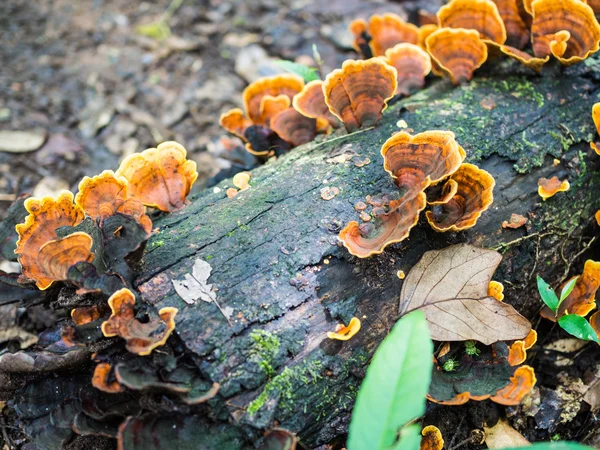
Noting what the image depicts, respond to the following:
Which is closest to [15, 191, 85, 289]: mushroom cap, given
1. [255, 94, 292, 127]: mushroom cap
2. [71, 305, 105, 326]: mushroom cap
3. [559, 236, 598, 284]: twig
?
[71, 305, 105, 326]: mushroom cap

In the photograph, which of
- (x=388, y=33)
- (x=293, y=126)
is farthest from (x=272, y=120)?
(x=388, y=33)

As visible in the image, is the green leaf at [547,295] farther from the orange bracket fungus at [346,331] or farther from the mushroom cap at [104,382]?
the mushroom cap at [104,382]

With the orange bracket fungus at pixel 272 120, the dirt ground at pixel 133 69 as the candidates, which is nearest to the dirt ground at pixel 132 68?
the dirt ground at pixel 133 69

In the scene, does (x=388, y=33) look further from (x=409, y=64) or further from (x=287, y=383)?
(x=287, y=383)

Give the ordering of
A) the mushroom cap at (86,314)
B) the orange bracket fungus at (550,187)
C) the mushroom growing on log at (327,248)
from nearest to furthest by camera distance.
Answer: the mushroom growing on log at (327,248) < the mushroom cap at (86,314) < the orange bracket fungus at (550,187)

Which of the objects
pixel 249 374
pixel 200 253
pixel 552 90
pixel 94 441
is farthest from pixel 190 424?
pixel 552 90
